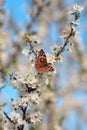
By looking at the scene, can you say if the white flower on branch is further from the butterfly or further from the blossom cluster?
the butterfly

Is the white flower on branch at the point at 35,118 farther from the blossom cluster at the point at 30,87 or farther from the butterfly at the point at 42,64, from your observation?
the butterfly at the point at 42,64

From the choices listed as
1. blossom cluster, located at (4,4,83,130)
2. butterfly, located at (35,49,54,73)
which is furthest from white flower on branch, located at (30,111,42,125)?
butterfly, located at (35,49,54,73)

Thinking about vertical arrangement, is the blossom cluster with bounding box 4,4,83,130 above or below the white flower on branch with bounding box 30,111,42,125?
above

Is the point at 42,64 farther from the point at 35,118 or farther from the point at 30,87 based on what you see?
the point at 35,118

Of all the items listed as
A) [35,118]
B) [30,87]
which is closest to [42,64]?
[30,87]

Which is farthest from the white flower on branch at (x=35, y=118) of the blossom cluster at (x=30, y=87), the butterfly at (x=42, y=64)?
the butterfly at (x=42, y=64)

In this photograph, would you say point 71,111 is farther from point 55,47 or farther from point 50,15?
point 55,47

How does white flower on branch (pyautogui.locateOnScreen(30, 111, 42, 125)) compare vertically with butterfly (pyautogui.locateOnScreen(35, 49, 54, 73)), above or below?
below

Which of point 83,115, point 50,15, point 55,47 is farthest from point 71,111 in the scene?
point 55,47

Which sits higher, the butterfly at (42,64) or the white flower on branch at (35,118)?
the butterfly at (42,64)
